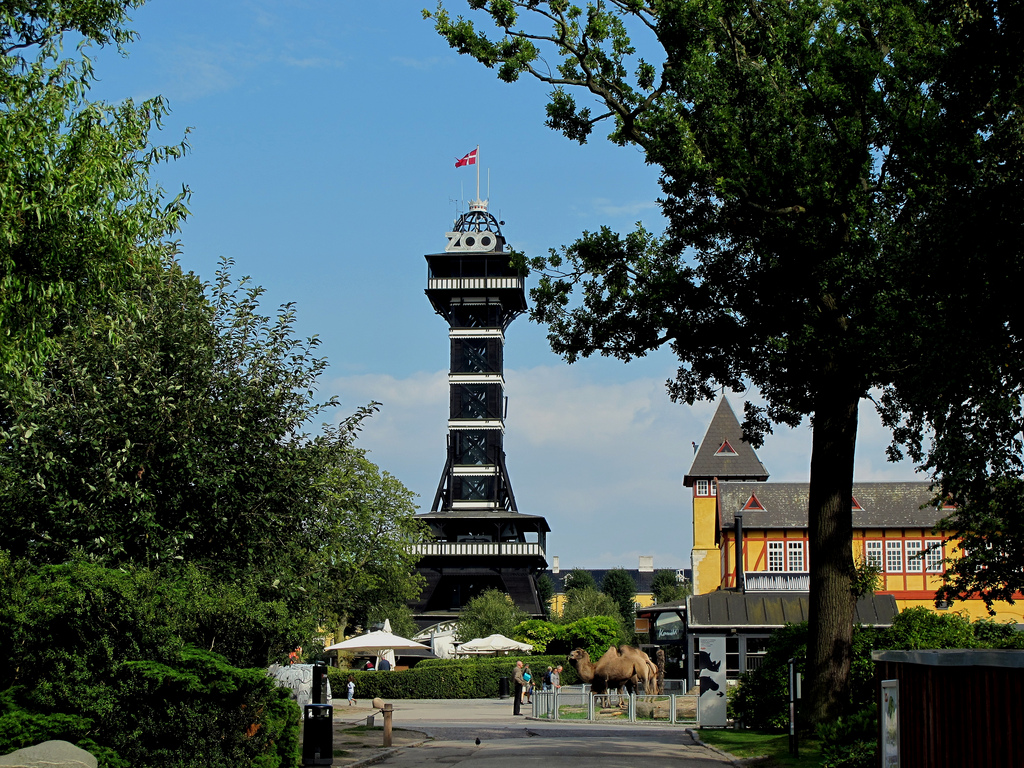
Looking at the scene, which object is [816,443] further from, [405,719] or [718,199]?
[405,719]

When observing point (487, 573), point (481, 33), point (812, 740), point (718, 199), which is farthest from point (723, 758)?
point (487, 573)

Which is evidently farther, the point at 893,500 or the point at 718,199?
the point at 893,500

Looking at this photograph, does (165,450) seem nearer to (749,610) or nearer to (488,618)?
(749,610)

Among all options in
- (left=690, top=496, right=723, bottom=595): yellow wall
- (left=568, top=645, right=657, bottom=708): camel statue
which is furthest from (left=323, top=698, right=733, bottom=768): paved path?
(left=690, top=496, right=723, bottom=595): yellow wall

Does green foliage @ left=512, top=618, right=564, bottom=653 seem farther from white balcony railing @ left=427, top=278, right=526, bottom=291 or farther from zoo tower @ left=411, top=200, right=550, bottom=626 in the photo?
white balcony railing @ left=427, top=278, right=526, bottom=291

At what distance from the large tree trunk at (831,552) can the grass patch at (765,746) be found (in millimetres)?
885

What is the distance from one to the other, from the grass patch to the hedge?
2525cm

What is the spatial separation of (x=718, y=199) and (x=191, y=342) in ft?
31.6

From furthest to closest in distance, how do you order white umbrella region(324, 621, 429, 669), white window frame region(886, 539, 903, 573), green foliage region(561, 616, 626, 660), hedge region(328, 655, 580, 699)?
green foliage region(561, 616, 626, 660), white window frame region(886, 539, 903, 573), hedge region(328, 655, 580, 699), white umbrella region(324, 621, 429, 669)

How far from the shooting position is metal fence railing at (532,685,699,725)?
95.8ft

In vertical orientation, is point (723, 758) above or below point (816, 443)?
below

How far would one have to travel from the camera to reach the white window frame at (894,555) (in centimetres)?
5819

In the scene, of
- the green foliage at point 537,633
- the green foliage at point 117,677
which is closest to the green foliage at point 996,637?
the green foliage at point 117,677

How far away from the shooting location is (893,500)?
6016cm
